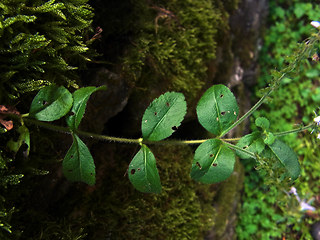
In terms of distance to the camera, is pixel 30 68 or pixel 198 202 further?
pixel 198 202

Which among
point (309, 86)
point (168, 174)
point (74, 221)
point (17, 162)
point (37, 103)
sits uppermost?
point (37, 103)

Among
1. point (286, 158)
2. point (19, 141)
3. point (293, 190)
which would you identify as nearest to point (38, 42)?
point (19, 141)

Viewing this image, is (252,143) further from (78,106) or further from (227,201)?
(227,201)

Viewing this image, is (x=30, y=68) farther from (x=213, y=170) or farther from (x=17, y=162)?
(x=213, y=170)

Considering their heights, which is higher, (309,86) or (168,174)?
(168,174)

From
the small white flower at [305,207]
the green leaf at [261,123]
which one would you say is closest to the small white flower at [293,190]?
the small white flower at [305,207]

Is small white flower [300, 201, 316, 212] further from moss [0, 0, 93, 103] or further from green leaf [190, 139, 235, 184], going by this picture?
moss [0, 0, 93, 103]

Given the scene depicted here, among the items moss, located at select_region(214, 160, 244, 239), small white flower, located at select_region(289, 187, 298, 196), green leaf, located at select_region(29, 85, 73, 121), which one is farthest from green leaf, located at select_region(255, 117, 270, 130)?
small white flower, located at select_region(289, 187, 298, 196)

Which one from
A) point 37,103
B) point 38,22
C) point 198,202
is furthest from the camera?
point 198,202

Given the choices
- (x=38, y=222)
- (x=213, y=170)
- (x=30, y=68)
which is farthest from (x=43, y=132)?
(x=213, y=170)
